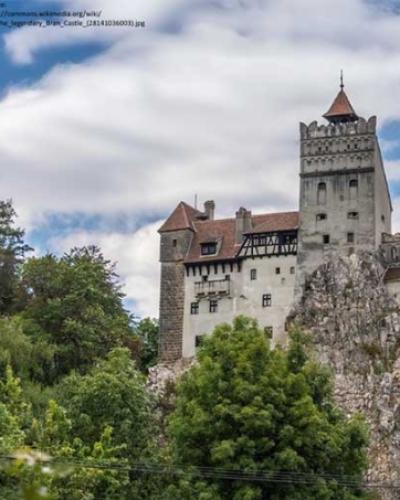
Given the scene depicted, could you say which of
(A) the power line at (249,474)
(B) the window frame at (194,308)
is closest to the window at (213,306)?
(B) the window frame at (194,308)

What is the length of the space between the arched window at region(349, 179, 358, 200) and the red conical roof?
7.14 meters

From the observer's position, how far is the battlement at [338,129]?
78.3 m

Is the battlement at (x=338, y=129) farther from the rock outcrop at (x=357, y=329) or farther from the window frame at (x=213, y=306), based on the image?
the window frame at (x=213, y=306)

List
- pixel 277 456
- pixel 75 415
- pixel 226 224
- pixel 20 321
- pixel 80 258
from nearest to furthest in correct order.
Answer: pixel 277 456 → pixel 75 415 → pixel 20 321 → pixel 80 258 → pixel 226 224

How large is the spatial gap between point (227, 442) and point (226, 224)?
4352 cm

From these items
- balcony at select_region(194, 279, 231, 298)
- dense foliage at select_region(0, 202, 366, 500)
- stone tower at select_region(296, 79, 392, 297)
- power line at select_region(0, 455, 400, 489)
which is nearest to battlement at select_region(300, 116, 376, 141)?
stone tower at select_region(296, 79, 392, 297)

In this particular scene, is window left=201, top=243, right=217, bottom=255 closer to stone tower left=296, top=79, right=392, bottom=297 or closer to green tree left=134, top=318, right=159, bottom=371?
stone tower left=296, top=79, right=392, bottom=297

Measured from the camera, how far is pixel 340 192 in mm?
76250

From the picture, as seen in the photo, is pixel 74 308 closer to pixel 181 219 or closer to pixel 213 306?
pixel 213 306

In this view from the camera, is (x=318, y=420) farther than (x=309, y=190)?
No

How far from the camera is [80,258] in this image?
74250 millimetres

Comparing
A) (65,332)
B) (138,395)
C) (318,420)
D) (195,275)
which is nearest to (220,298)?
(195,275)

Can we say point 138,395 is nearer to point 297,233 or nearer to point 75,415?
point 75,415

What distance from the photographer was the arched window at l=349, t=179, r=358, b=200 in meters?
75.8
